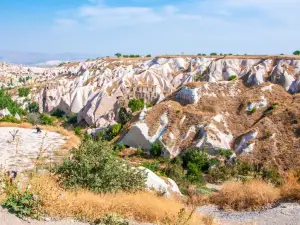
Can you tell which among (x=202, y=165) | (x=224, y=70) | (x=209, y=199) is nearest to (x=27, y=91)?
(x=224, y=70)

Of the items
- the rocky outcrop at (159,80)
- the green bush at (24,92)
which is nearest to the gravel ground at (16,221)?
the rocky outcrop at (159,80)

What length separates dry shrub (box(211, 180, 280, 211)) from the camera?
29.0 feet

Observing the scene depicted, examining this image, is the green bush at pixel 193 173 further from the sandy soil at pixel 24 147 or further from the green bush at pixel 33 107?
the green bush at pixel 33 107

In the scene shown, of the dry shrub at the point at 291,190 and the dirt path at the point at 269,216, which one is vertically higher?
the dry shrub at the point at 291,190

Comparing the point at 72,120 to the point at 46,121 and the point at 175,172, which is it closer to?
the point at 46,121

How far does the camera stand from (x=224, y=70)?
182 feet

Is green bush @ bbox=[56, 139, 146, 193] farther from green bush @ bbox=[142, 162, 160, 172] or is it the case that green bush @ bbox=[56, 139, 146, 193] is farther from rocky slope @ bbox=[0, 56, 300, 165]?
rocky slope @ bbox=[0, 56, 300, 165]

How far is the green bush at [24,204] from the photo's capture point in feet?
18.8

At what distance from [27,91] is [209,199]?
84.1m

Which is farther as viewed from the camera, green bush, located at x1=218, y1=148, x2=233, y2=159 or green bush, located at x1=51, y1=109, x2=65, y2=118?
green bush, located at x1=51, y1=109, x2=65, y2=118

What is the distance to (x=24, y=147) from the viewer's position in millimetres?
12289

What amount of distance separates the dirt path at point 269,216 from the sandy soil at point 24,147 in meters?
4.82

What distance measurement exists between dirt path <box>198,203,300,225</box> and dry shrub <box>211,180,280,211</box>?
37 cm

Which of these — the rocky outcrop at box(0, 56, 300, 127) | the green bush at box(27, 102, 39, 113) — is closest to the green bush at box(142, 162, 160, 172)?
the rocky outcrop at box(0, 56, 300, 127)
